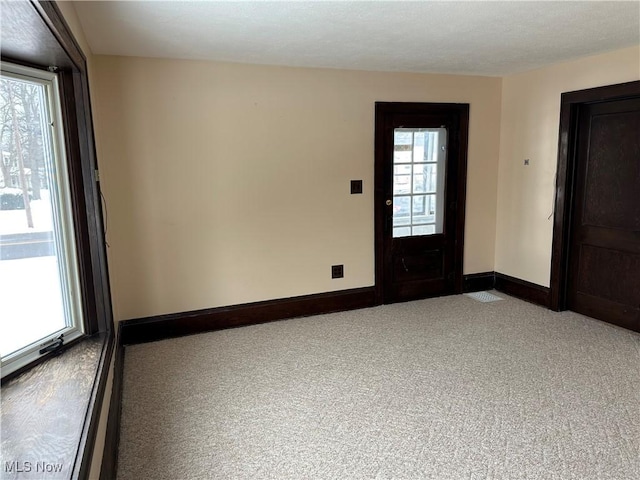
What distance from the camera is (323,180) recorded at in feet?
12.7

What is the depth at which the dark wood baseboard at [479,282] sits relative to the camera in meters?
4.58

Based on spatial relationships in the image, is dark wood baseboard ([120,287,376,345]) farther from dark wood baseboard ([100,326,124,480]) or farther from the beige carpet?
dark wood baseboard ([100,326,124,480])

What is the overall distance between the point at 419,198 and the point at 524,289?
1.35 m

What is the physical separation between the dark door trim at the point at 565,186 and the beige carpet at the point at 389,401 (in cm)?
30

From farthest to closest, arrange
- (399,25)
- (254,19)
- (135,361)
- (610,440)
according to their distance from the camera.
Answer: (135,361) < (399,25) < (254,19) < (610,440)

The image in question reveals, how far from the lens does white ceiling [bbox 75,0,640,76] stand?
7.43 feet

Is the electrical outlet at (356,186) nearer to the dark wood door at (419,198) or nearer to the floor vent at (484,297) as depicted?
the dark wood door at (419,198)

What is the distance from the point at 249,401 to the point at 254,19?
2.17 meters

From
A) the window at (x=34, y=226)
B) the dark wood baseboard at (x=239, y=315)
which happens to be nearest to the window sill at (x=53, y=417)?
the window at (x=34, y=226)

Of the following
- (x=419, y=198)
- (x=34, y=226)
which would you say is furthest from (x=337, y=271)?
(x=34, y=226)

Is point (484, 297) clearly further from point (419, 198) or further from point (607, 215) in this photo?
point (607, 215)

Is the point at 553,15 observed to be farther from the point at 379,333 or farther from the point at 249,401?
the point at 249,401

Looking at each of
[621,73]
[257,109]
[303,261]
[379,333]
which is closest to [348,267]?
[303,261]

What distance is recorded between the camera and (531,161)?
4.14 meters
